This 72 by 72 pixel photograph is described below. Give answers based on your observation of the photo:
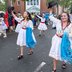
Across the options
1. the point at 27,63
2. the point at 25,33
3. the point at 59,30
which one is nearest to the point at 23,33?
the point at 25,33

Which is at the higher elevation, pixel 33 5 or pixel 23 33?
pixel 33 5

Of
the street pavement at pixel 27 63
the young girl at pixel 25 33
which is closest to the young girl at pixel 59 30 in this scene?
the street pavement at pixel 27 63

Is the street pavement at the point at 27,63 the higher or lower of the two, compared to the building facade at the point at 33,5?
lower

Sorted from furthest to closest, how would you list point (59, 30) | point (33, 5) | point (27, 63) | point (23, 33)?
point (33, 5), point (23, 33), point (27, 63), point (59, 30)

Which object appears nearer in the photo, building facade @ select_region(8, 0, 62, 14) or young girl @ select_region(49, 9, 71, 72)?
young girl @ select_region(49, 9, 71, 72)

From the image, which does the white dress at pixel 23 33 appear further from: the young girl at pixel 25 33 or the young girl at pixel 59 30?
the young girl at pixel 59 30

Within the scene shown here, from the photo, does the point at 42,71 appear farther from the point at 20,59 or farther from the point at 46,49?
the point at 46,49

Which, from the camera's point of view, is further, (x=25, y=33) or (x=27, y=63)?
(x=25, y=33)

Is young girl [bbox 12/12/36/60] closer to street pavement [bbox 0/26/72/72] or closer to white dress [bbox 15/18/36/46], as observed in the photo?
white dress [bbox 15/18/36/46]

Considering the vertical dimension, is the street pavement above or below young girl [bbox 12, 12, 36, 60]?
below

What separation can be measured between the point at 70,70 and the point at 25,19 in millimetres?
2779

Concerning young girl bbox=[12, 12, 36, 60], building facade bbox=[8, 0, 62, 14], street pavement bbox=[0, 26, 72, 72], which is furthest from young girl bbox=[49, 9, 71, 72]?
building facade bbox=[8, 0, 62, 14]

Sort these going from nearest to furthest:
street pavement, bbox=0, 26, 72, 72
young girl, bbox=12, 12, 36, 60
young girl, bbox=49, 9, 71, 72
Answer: young girl, bbox=49, 9, 71, 72
street pavement, bbox=0, 26, 72, 72
young girl, bbox=12, 12, 36, 60

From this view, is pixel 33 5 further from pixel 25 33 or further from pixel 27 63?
pixel 27 63
